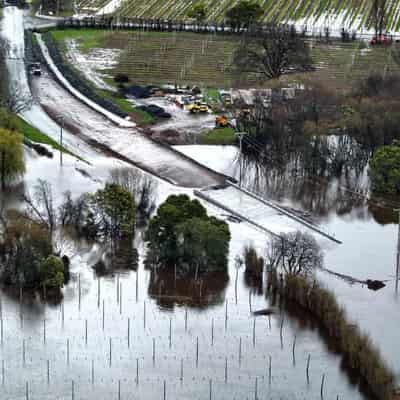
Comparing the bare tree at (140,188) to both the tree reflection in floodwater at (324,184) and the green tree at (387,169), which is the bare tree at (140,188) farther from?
the green tree at (387,169)

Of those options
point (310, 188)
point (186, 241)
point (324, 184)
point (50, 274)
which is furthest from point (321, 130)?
point (50, 274)

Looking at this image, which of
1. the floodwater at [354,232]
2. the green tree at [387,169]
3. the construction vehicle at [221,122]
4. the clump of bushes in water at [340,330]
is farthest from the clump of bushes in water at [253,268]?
the construction vehicle at [221,122]

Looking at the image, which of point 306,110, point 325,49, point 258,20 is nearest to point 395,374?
point 306,110

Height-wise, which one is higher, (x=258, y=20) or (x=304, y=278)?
(x=258, y=20)

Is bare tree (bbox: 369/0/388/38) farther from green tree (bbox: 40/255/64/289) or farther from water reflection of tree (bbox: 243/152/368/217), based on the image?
green tree (bbox: 40/255/64/289)

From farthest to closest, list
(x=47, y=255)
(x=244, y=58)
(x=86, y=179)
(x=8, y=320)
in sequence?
(x=244, y=58) < (x=86, y=179) < (x=47, y=255) < (x=8, y=320)

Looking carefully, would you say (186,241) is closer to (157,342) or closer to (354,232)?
(157,342)

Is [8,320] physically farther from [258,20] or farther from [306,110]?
[258,20]
